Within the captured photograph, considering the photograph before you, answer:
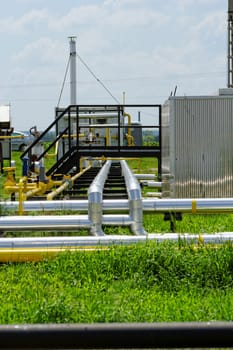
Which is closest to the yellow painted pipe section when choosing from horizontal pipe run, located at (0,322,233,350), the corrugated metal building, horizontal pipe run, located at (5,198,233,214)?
horizontal pipe run, located at (5,198,233,214)

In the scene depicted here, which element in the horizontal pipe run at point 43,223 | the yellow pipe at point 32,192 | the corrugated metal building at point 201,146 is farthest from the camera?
the yellow pipe at point 32,192

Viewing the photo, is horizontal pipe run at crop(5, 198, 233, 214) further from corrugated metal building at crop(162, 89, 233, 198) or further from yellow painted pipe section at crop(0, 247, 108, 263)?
corrugated metal building at crop(162, 89, 233, 198)

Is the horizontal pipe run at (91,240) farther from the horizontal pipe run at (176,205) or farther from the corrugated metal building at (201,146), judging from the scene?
the corrugated metal building at (201,146)

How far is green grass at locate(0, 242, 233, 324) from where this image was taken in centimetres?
449

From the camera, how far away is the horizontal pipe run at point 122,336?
2373 millimetres

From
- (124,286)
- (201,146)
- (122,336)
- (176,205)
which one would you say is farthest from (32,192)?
(122,336)

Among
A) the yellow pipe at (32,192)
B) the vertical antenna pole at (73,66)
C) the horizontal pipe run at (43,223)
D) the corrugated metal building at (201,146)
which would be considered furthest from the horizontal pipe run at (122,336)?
the vertical antenna pole at (73,66)

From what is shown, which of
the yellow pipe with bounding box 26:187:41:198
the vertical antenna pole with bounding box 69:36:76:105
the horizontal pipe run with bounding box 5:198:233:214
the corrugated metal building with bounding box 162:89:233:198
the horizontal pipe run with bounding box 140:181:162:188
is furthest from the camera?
the vertical antenna pole with bounding box 69:36:76:105

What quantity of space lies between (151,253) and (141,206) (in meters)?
1.36

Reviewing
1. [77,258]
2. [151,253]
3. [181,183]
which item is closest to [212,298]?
[151,253]

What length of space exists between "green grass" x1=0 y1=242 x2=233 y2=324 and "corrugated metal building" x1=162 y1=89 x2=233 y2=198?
4313 millimetres

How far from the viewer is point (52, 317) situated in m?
4.41

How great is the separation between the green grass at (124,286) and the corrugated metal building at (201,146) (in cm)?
431

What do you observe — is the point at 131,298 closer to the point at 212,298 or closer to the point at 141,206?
the point at 212,298
